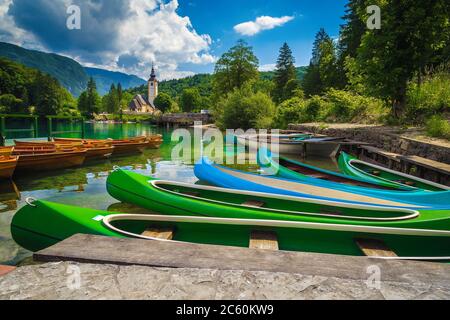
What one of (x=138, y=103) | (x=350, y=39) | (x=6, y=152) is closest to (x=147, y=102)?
(x=138, y=103)

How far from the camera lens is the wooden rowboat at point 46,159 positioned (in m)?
10.9

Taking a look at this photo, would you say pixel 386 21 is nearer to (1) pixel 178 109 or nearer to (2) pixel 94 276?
(2) pixel 94 276

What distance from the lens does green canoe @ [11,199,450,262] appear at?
326 centimetres

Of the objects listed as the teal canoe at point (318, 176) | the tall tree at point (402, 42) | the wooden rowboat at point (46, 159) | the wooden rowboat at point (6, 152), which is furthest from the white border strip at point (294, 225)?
the tall tree at point (402, 42)

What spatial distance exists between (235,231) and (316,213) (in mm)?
1430

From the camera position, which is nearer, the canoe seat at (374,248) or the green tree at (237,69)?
the canoe seat at (374,248)

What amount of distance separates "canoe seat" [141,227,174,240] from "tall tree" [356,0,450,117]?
14281 millimetres

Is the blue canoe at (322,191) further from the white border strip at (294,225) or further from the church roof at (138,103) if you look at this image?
the church roof at (138,103)

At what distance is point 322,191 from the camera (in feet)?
20.1

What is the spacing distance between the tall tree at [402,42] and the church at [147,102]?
412 feet

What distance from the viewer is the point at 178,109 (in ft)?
391

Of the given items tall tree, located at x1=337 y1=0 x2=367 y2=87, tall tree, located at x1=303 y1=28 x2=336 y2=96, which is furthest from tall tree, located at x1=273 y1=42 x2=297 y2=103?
tall tree, located at x1=337 y1=0 x2=367 y2=87

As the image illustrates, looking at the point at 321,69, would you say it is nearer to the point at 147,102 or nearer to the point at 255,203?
the point at 255,203
